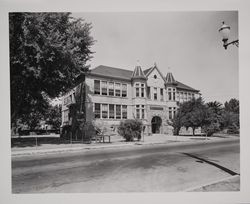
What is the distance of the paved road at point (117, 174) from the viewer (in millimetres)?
5770

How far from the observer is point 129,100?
15.0 m

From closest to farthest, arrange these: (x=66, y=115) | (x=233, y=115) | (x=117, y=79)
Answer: (x=233, y=115) → (x=117, y=79) → (x=66, y=115)

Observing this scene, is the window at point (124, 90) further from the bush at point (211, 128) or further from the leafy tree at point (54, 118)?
the leafy tree at point (54, 118)

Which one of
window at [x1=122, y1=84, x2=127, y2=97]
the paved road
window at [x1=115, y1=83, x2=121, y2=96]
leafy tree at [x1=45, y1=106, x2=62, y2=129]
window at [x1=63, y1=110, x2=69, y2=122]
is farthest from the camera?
leafy tree at [x1=45, y1=106, x2=62, y2=129]

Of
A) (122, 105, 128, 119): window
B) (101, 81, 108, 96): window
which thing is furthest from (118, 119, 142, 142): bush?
(101, 81, 108, 96): window

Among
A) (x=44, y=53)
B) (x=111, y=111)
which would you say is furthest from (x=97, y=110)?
(x=44, y=53)

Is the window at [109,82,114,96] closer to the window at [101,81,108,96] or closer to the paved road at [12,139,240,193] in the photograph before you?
the window at [101,81,108,96]

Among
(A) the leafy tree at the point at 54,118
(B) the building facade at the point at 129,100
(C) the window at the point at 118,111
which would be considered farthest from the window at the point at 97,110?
(A) the leafy tree at the point at 54,118

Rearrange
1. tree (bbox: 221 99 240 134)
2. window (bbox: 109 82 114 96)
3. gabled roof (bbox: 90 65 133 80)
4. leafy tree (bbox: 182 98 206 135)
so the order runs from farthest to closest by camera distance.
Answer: leafy tree (bbox: 182 98 206 135) → window (bbox: 109 82 114 96) → gabled roof (bbox: 90 65 133 80) → tree (bbox: 221 99 240 134)

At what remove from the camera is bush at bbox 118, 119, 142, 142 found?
12375 mm

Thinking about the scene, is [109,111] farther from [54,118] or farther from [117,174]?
[54,118]

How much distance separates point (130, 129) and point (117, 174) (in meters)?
6.18

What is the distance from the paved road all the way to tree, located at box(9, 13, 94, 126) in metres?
2.89

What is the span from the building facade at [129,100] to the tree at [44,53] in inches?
97.0
